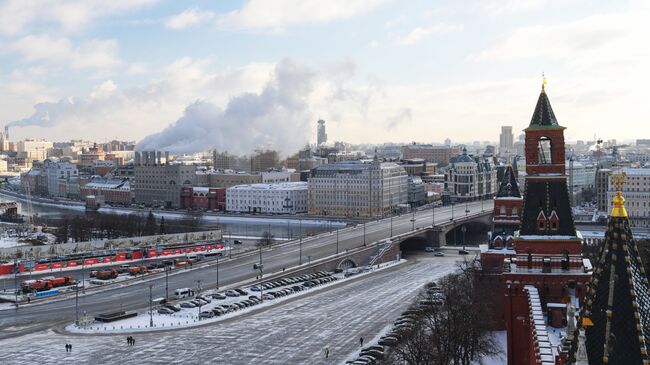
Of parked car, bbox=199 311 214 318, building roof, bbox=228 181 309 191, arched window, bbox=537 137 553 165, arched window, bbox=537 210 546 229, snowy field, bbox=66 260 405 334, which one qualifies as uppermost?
arched window, bbox=537 137 553 165

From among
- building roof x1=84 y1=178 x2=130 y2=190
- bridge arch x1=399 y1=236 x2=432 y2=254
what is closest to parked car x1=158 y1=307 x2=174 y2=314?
bridge arch x1=399 y1=236 x2=432 y2=254

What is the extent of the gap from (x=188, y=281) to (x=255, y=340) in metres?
19.1

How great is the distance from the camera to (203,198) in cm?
13188

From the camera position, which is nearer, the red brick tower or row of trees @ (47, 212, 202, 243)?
the red brick tower

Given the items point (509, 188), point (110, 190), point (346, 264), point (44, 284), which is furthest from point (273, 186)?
point (509, 188)

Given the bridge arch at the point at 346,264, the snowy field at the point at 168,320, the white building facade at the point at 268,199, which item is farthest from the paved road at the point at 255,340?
the white building facade at the point at 268,199

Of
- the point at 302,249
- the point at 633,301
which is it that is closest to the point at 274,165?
the point at 302,249

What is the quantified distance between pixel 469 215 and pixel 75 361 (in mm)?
72792

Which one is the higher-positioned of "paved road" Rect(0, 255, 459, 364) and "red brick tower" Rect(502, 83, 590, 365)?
"red brick tower" Rect(502, 83, 590, 365)

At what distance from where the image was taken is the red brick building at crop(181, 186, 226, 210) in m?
130

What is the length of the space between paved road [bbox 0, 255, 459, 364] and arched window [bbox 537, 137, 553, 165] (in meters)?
13.8

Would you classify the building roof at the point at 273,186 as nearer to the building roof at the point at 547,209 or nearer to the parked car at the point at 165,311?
the parked car at the point at 165,311

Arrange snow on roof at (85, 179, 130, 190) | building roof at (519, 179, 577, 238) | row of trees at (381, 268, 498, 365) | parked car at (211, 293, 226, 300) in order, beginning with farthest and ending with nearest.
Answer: snow on roof at (85, 179, 130, 190) → parked car at (211, 293, 226, 300) → row of trees at (381, 268, 498, 365) → building roof at (519, 179, 577, 238)

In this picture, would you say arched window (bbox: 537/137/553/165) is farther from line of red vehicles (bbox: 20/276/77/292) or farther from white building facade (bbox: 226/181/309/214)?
white building facade (bbox: 226/181/309/214)
